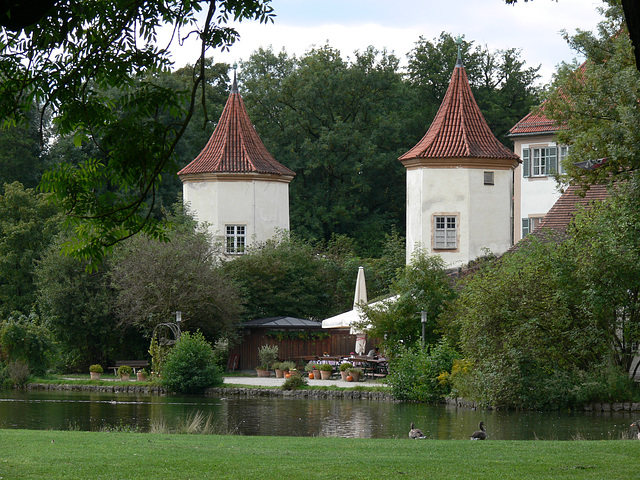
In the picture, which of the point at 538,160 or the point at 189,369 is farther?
the point at 538,160

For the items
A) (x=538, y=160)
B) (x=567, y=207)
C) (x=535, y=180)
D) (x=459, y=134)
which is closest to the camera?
(x=567, y=207)

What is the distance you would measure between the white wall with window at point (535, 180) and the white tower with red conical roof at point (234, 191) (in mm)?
11852

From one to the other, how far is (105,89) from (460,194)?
33.5m

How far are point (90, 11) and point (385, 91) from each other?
167 feet

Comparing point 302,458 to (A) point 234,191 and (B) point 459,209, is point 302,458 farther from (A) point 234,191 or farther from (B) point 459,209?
(A) point 234,191

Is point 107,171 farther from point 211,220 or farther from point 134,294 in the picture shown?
point 211,220

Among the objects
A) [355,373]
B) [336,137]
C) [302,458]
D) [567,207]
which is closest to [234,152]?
[336,137]

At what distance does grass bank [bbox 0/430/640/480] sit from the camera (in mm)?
11320

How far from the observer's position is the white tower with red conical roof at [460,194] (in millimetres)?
41844

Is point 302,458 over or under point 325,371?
over

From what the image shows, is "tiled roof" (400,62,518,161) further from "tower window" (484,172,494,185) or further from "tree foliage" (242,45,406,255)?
"tree foliage" (242,45,406,255)

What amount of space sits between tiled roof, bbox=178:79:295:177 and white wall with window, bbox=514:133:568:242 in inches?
487

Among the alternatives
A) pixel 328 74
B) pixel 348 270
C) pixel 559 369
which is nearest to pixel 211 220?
pixel 348 270

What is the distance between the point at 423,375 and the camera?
27891 millimetres
